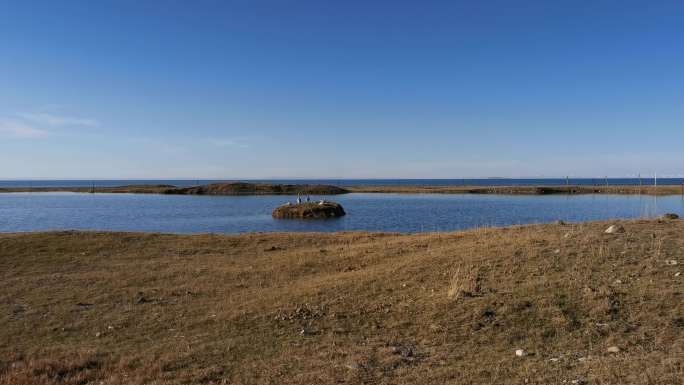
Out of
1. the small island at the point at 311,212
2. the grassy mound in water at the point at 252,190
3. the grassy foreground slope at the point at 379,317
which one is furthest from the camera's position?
the grassy mound in water at the point at 252,190

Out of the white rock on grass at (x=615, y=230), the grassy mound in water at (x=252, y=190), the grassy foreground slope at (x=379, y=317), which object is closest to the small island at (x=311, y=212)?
the grassy foreground slope at (x=379, y=317)

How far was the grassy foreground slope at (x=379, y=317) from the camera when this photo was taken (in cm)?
807

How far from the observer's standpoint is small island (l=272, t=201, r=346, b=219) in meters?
62.0

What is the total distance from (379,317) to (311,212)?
5125 cm

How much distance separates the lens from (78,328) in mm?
12227

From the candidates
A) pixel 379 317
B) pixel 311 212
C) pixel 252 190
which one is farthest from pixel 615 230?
pixel 252 190

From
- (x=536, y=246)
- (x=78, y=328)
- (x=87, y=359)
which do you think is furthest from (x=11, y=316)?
(x=536, y=246)

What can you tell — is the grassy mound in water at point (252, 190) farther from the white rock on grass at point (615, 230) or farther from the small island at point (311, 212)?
the white rock on grass at point (615, 230)

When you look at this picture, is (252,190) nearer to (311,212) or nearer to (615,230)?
(311,212)

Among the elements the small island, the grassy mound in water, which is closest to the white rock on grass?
the small island

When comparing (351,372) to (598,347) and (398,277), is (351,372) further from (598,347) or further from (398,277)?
(398,277)

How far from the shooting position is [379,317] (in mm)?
11695

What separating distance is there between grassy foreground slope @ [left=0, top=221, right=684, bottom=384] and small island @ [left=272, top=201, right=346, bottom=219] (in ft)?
134

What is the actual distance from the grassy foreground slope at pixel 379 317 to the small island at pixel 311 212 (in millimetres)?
40909
